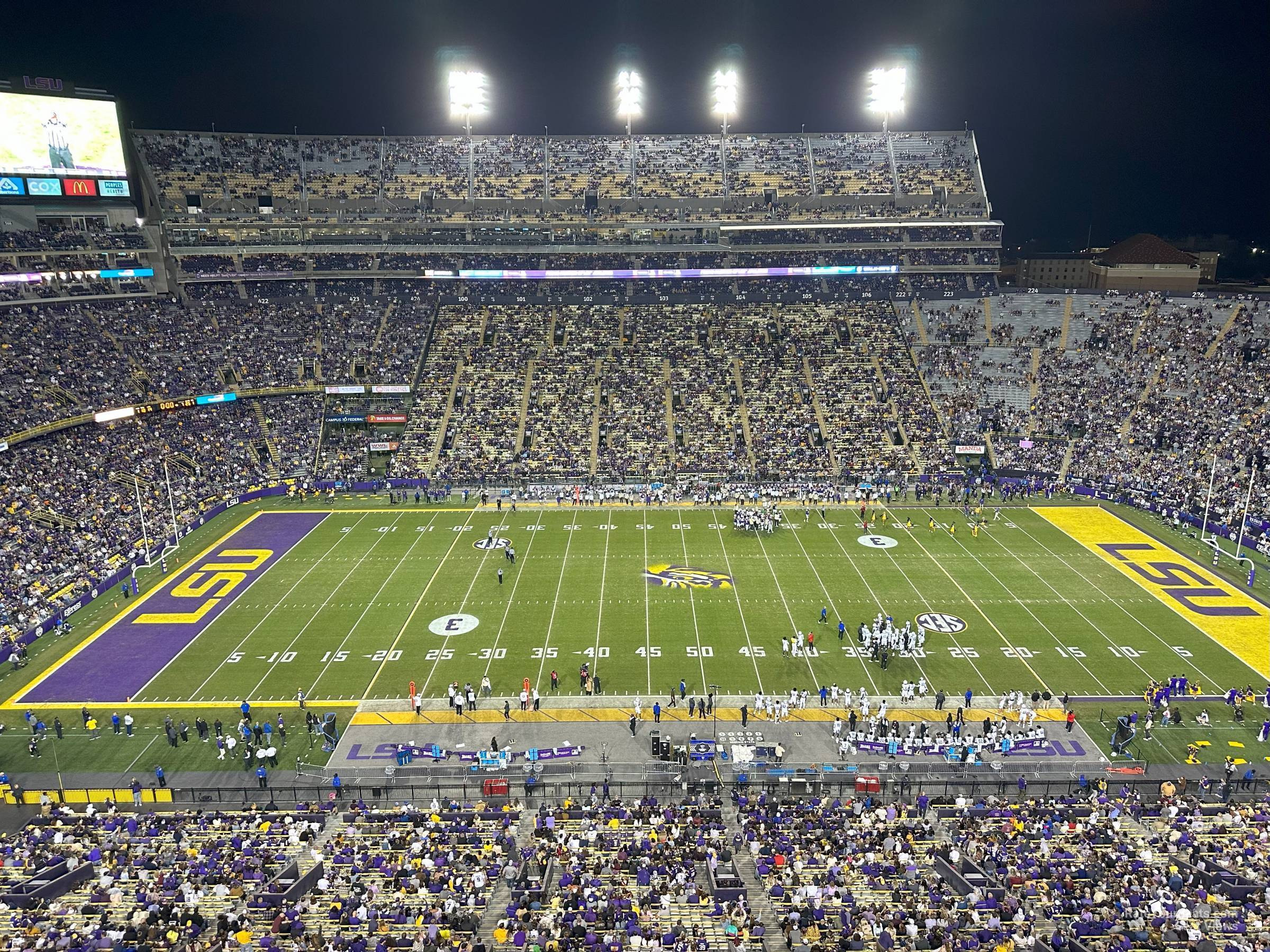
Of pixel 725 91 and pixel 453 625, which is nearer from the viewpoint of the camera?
pixel 453 625

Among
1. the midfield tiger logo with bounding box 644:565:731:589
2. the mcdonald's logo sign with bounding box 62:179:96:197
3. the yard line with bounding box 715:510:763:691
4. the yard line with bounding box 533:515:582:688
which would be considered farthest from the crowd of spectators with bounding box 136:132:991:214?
the midfield tiger logo with bounding box 644:565:731:589

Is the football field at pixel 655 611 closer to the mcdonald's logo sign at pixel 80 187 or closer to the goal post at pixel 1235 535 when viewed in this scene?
the goal post at pixel 1235 535

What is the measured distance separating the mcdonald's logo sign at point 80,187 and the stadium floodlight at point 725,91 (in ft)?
145

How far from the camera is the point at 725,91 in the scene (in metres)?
64.4

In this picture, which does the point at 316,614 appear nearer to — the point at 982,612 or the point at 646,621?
the point at 646,621

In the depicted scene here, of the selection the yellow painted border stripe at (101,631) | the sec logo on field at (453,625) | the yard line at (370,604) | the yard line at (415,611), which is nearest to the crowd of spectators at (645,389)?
the yellow painted border stripe at (101,631)

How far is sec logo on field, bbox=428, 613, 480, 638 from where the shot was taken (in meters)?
27.7

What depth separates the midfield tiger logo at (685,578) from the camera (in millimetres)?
31141

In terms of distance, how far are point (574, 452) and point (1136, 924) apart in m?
37.5

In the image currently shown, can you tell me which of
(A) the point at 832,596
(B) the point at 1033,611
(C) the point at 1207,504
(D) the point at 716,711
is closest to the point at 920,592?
(A) the point at 832,596

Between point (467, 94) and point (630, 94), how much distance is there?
12907 mm

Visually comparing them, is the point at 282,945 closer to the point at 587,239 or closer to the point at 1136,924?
the point at 1136,924

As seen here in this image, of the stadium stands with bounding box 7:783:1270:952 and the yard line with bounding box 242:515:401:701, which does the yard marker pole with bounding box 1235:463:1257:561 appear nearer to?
the stadium stands with bounding box 7:783:1270:952

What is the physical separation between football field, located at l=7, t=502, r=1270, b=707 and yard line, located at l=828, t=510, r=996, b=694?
12cm
